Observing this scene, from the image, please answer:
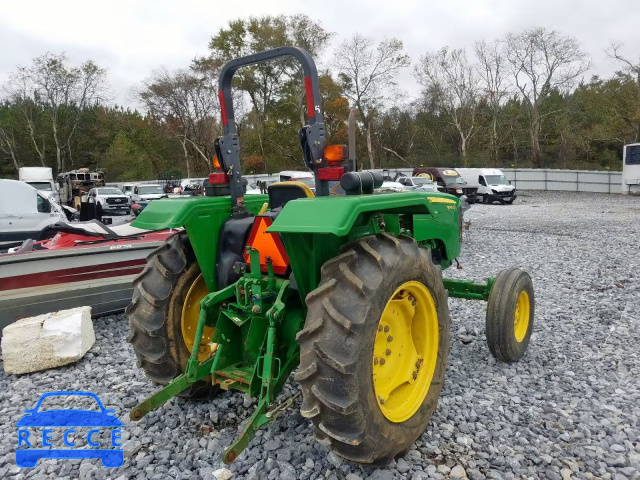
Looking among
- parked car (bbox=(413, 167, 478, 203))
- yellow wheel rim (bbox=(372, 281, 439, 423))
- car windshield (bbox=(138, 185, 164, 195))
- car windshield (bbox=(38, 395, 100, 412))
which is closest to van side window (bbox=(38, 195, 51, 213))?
car windshield (bbox=(38, 395, 100, 412))

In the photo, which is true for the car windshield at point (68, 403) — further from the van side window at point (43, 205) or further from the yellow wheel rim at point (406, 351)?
the van side window at point (43, 205)

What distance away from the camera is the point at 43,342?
4.39m

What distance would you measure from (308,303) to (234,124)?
1.60 meters

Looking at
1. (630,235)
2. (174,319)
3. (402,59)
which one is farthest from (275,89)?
(174,319)

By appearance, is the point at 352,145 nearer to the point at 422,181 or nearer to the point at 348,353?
the point at 348,353

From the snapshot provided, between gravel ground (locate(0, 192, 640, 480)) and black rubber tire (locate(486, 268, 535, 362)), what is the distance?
0.44 feet

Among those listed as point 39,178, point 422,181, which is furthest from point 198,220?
point 39,178

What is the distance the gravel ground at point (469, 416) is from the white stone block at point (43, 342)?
11 cm

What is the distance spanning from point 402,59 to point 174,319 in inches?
1470

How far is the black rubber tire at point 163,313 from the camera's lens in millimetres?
3223

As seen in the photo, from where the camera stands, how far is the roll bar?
299 centimetres

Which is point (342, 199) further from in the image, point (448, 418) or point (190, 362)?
point (448, 418)

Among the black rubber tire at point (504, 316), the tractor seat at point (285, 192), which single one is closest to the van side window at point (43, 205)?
the tractor seat at point (285, 192)

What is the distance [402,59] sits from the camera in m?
37.1
